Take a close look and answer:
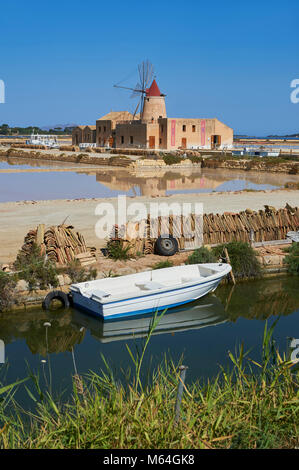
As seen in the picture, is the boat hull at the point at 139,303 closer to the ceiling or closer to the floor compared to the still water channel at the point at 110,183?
closer to the floor

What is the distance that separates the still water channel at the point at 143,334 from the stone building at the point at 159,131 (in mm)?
41296

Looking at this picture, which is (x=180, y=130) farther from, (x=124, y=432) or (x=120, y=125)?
(x=124, y=432)

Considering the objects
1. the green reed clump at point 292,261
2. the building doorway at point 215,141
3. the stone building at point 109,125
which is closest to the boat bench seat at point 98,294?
the green reed clump at point 292,261

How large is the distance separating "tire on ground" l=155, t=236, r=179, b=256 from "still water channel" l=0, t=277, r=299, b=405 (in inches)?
56.1

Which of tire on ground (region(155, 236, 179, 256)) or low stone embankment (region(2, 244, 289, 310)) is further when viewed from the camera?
tire on ground (region(155, 236, 179, 256))

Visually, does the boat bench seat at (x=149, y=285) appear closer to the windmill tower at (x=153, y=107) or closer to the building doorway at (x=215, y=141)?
the windmill tower at (x=153, y=107)

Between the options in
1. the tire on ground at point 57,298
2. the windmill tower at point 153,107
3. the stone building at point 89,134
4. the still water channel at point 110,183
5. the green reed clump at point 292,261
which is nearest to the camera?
the tire on ground at point 57,298

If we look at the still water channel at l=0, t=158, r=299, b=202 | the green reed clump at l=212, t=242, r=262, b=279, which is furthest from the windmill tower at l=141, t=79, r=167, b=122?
the green reed clump at l=212, t=242, r=262, b=279

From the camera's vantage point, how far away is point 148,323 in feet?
26.0

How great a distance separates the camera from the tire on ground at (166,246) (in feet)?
33.8

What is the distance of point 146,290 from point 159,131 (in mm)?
43447

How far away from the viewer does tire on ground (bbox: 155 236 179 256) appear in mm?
10289

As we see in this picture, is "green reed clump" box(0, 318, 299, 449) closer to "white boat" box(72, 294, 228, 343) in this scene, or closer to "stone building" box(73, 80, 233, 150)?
"white boat" box(72, 294, 228, 343)

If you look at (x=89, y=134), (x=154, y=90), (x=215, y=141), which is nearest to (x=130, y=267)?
(x=215, y=141)
